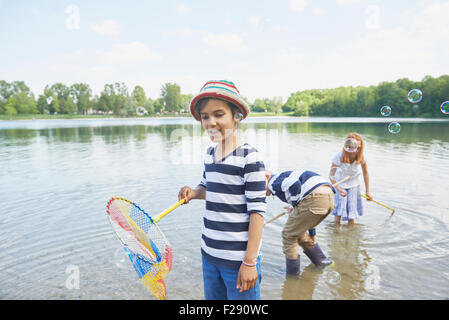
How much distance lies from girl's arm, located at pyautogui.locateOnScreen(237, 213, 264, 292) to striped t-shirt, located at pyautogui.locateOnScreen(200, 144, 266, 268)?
53 mm

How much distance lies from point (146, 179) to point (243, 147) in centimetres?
835

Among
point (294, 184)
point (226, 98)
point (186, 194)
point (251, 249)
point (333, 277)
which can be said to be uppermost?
point (226, 98)

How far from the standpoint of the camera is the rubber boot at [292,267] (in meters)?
4.14

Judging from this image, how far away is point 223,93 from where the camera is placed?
2.09 meters

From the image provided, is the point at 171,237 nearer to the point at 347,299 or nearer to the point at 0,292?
the point at 0,292

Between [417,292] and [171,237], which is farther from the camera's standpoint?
[171,237]

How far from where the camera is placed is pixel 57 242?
542 cm

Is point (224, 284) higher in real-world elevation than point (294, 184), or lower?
lower

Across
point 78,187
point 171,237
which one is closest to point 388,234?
point 171,237

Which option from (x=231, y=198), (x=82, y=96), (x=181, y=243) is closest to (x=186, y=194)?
(x=231, y=198)

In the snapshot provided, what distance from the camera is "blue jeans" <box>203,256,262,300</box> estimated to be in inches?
86.0

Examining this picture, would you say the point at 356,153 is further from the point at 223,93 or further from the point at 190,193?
the point at 223,93

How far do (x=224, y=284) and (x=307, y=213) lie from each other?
1.73 m

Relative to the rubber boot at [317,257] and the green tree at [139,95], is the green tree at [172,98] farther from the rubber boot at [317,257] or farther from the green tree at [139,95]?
the rubber boot at [317,257]
